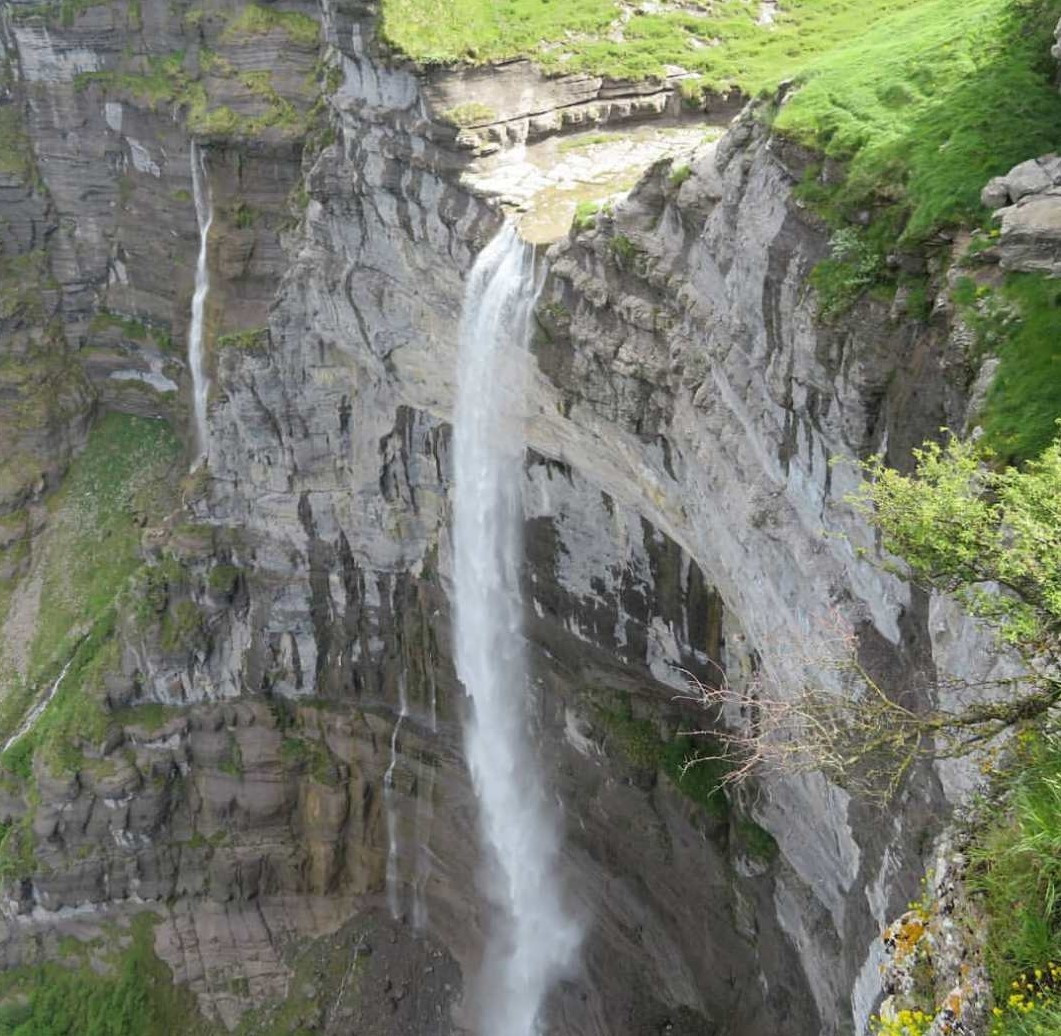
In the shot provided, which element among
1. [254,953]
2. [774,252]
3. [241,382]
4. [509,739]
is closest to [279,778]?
[254,953]

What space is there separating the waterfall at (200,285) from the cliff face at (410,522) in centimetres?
136

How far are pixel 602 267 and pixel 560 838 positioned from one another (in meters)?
18.6

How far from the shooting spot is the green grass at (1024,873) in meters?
6.30

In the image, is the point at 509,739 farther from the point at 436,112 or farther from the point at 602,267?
the point at 436,112

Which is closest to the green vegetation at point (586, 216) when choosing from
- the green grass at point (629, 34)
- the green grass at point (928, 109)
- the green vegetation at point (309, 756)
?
the green grass at point (928, 109)

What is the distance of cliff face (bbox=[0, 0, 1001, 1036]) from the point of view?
16.5 metres

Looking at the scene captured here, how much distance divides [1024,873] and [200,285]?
43852mm

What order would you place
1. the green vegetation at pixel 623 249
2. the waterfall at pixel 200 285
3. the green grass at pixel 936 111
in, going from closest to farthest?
Answer: 1. the green grass at pixel 936 111
2. the green vegetation at pixel 623 249
3. the waterfall at pixel 200 285

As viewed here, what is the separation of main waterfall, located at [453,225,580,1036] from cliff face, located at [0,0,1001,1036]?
0.98m

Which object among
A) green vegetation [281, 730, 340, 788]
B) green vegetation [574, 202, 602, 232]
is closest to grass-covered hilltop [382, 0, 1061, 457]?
green vegetation [574, 202, 602, 232]

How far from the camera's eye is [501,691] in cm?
3162

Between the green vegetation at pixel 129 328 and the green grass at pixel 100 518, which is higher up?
the green vegetation at pixel 129 328

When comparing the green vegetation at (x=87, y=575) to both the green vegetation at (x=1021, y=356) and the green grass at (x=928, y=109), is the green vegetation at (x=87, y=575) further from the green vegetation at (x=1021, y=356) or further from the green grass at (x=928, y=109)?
the green vegetation at (x=1021, y=356)

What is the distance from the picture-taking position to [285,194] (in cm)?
4050
